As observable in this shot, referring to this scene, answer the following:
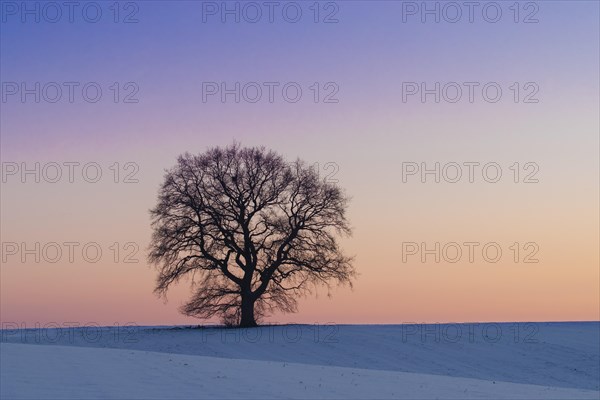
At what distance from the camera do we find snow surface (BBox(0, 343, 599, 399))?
74.5ft

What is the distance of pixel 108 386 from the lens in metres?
23.0

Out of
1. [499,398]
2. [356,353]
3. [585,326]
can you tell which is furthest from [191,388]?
[585,326]

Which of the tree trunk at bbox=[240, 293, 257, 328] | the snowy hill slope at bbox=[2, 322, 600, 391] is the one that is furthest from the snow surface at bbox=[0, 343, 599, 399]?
the tree trunk at bbox=[240, 293, 257, 328]

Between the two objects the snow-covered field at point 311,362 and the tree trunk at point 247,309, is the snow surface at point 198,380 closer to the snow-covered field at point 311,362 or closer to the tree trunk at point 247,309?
the snow-covered field at point 311,362

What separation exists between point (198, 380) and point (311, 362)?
12.0 metres

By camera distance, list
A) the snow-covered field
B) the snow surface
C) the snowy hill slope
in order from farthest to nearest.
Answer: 1. the snowy hill slope
2. the snow-covered field
3. the snow surface

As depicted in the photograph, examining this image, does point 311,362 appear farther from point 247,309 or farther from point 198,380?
point 198,380

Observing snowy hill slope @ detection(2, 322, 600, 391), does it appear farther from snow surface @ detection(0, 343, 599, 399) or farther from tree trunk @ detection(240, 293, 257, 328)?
snow surface @ detection(0, 343, 599, 399)

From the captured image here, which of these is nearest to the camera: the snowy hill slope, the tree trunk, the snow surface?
the snow surface

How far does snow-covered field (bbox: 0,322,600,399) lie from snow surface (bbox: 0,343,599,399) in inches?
1.4

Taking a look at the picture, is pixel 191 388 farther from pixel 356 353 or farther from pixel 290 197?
pixel 290 197

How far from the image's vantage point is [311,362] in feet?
120

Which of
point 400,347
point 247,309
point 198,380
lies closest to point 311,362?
point 400,347

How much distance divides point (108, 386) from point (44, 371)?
9.34ft
